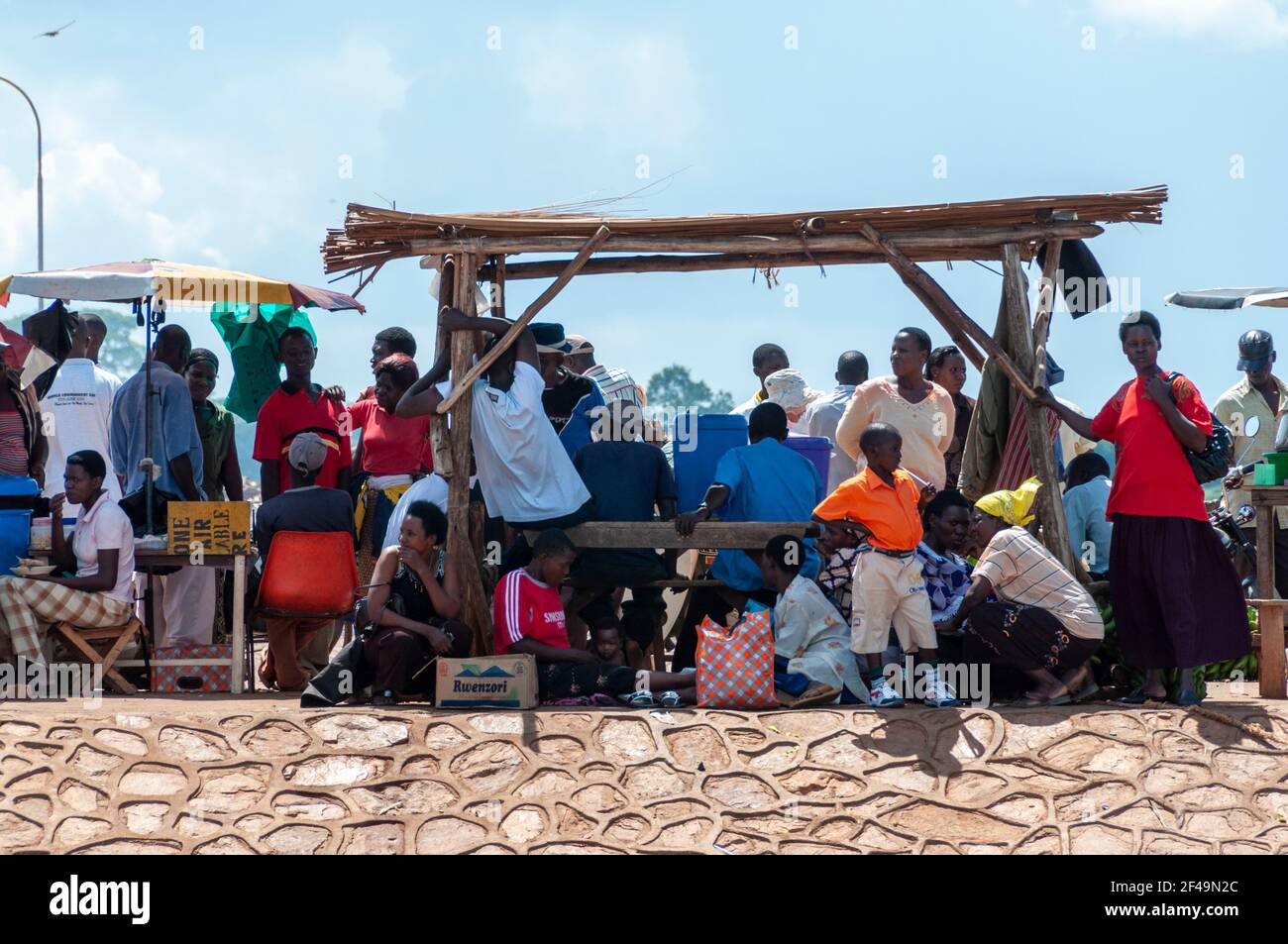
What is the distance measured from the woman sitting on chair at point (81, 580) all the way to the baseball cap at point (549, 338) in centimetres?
262

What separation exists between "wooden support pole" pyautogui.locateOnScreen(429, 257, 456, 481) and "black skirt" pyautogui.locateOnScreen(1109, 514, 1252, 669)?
3642 mm

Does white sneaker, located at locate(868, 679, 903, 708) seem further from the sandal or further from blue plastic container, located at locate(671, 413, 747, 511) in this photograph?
blue plastic container, located at locate(671, 413, 747, 511)

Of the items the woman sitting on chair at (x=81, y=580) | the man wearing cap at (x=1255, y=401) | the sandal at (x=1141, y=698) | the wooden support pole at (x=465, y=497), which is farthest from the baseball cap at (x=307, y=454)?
the man wearing cap at (x=1255, y=401)

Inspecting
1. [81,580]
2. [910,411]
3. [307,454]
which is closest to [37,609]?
[81,580]

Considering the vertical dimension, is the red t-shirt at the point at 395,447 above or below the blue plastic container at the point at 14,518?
above

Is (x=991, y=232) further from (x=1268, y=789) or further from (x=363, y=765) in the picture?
(x=363, y=765)

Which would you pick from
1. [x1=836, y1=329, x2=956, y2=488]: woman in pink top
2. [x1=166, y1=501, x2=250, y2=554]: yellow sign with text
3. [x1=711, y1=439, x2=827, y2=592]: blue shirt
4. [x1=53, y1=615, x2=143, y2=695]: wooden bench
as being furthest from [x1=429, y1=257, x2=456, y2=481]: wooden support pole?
[x1=836, y1=329, x2=956, y2=488]: woman in pink top

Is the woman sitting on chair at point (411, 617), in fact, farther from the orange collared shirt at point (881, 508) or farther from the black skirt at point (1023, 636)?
the black skirt at point (1023, 636)

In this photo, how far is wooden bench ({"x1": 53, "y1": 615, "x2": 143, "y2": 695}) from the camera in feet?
28.5

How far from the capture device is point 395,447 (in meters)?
9.83

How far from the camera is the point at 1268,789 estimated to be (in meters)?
7.18

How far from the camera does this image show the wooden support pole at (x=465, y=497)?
28.1ft

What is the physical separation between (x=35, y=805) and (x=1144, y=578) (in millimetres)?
5465

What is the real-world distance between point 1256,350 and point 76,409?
26.6ft
